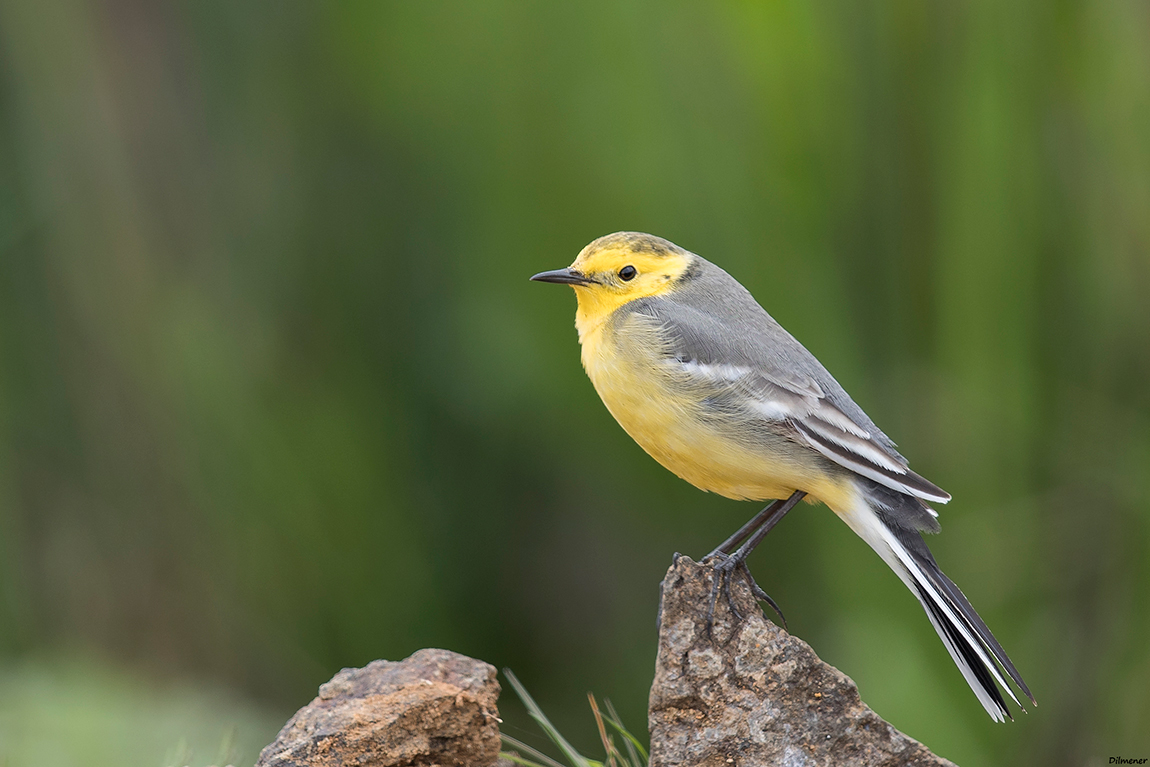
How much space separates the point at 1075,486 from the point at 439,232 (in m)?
3.12

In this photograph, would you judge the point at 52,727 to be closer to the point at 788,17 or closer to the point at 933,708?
the point at 933,708

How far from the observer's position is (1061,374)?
4652mm

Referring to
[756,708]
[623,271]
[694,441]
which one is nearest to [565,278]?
[623,271]

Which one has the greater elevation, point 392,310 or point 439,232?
point 439,232

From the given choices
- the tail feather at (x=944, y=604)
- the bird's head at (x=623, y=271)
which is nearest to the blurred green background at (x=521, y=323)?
the bird's head at (x=623, y=271)

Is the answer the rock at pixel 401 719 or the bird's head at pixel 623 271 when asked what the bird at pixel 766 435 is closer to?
the bird's head at pixel 623 271

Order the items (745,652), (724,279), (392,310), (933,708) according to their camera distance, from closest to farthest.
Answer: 1. (745,652)
2. (724,279)
3. (933,708)
4. (392,310)

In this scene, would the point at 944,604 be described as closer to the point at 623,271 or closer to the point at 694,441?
the point at 694,441

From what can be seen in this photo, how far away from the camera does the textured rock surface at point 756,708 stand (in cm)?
226

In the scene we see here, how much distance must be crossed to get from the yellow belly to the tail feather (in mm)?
96

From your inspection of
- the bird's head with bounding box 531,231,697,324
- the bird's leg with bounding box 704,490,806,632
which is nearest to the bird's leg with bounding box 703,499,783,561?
the bird's leg with bounding box 704,490,806,632

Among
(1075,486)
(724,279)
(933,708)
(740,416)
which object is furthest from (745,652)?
(1075,486)

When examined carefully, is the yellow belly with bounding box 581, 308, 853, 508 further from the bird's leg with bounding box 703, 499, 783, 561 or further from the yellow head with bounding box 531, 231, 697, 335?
the yellow head with bounding box 531, 231, 697, 335

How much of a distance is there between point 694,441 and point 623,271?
0.61 metres
